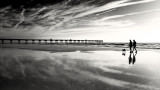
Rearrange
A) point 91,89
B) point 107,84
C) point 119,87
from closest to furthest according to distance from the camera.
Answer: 1. point 91,89
2. point 119,87
3. point 107,84

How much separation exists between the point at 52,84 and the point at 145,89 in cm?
376

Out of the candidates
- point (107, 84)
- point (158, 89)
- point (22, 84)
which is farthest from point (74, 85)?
point (158, 89)

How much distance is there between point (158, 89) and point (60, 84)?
3907mm

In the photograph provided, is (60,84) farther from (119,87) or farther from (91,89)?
(119,87)

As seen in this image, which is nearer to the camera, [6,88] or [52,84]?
[6,88]

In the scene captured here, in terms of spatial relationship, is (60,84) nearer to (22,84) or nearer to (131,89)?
(22,84)

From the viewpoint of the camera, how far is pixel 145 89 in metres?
7.15

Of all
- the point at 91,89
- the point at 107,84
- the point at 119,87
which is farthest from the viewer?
the point at 107,84

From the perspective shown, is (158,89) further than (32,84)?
No

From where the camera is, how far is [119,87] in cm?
749

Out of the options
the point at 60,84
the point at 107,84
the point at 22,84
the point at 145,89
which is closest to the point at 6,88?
the point at 22,84

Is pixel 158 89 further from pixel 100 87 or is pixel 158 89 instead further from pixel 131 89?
pixel 100 87

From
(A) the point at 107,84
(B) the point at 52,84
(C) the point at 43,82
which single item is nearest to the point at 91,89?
(A) the point at 107,84

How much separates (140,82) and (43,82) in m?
4.39
